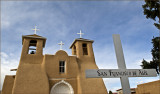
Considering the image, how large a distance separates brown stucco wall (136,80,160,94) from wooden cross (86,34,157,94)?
892cm

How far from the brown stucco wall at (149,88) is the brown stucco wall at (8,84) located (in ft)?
48.0

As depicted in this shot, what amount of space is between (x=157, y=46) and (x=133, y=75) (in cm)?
1324

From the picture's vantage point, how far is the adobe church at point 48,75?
1211 centimetres

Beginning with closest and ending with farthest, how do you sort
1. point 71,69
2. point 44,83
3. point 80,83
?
point 44,83 < point 80,83 < point 71,69

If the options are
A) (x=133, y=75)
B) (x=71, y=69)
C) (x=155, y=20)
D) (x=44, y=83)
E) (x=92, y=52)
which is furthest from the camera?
(x=92, y=52)

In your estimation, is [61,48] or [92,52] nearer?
[61,48]

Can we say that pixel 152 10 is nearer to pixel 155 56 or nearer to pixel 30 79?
pixel 155 56

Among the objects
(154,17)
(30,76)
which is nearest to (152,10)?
(154,17)

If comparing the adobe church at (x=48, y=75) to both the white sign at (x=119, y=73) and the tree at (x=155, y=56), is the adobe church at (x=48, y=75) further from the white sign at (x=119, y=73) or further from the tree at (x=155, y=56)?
the white sign at (x=119, y=73)

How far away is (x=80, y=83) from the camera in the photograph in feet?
43.7

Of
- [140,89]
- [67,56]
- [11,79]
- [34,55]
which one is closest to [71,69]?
[67,56]

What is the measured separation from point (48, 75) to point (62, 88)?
7.00 ft

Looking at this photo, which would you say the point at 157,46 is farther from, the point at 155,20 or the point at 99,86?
the point at 99,86

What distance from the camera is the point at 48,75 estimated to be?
13.2m
